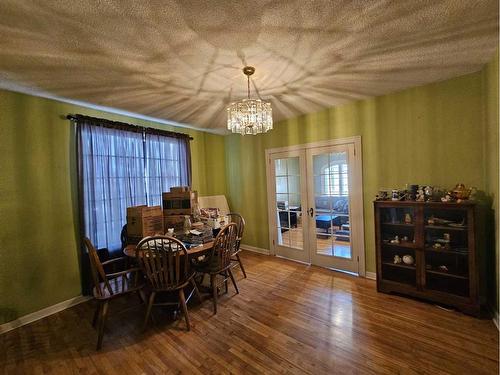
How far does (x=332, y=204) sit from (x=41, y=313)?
3.88m

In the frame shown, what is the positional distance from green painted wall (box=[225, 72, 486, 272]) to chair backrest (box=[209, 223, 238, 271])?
1.92 meters

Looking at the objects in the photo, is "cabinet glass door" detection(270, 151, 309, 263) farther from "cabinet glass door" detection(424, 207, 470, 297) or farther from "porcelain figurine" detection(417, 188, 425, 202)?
"cabinet glass door" detection(424, 207, 470, 297)

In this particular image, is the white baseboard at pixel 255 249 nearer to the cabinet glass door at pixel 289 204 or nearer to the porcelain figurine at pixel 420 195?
the cabinet glass door at pixel 289 204

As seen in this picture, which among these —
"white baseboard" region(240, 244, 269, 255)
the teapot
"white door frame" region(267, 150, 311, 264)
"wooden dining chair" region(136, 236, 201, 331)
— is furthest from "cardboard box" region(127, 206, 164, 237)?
the teapot

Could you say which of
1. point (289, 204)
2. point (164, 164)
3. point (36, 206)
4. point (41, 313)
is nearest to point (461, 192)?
point (289, 204)

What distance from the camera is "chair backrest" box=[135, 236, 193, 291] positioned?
2.05 meters

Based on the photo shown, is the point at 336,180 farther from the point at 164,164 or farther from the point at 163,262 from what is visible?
the point at 164,164

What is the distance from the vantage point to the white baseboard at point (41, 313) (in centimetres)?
228

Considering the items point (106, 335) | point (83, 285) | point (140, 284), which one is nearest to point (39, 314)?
point (83, 285)

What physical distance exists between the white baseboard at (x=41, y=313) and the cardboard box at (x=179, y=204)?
1.48 meters

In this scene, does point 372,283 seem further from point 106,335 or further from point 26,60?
point 26,60

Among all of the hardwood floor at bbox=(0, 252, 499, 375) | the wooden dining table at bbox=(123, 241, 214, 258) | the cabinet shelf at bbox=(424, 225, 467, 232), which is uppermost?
the cabinet shelf at bbox=(424, 225, 467, 232)

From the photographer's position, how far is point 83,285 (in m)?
2.81

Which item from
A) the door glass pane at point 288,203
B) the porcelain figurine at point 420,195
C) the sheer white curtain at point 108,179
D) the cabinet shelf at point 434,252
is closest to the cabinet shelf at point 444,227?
the cabinet shelf at point 434,252
